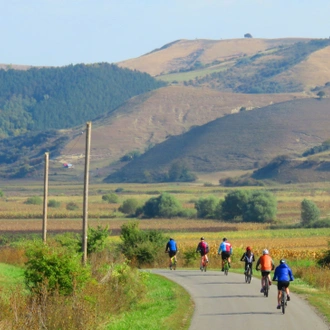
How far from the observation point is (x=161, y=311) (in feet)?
76.8

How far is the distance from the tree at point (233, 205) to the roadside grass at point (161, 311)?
61.1 meters

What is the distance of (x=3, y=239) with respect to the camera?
6206 cm

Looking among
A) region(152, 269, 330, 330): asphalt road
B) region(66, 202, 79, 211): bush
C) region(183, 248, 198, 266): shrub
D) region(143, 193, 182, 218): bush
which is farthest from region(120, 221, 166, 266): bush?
region(66, 202, 79, 211): bush

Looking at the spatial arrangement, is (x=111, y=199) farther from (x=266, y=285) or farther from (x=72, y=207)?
(x=266, y=285)

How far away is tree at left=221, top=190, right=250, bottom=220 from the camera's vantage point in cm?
9162

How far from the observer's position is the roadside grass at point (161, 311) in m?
20.4

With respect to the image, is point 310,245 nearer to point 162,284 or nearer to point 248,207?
point 162,284

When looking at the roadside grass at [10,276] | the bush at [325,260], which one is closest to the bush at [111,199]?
the bush at [325,260]

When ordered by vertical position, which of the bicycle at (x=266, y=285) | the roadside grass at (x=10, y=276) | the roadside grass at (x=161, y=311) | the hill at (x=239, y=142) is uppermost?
the hill at (x=239, y=142)

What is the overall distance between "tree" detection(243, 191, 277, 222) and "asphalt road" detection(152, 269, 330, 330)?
5669 cm

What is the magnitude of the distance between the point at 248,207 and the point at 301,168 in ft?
213

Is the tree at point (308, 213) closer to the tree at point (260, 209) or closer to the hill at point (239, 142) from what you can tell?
the tree at point (260, 209)

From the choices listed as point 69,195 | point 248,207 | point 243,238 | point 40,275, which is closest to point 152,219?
point 248,207

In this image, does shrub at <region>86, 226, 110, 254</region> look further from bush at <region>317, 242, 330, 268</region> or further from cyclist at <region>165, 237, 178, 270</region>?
bush at <region>317, 242, 330, 268</region>
